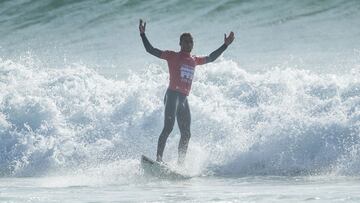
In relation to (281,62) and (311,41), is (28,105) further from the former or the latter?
(311,41)

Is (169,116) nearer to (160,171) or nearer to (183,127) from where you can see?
(183,127)

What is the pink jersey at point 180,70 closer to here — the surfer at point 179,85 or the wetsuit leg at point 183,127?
the surfer at point 179,85

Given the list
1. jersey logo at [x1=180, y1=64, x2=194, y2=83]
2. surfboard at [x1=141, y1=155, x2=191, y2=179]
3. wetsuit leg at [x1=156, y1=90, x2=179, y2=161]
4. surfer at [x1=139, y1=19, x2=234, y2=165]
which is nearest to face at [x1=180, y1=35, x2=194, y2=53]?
surfer at [x1=139, y1=19, x2=234, y2=165]

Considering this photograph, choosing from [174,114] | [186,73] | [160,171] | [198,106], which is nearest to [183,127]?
[174,114]

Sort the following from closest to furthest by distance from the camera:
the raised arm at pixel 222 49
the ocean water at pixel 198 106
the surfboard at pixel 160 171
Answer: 1. the ocean water at pixel 198 106
2. the surfboard at pixel 160 171
3. the raised arm at pixel 222 49

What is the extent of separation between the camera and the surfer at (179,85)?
1256 cm

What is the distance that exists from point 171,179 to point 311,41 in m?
8.76

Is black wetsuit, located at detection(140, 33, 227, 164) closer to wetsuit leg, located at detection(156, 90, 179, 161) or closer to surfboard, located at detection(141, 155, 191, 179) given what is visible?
wetsuit leg, located at detection(156, 90, 179, 161)

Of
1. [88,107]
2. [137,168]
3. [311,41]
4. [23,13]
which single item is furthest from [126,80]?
[23,13]

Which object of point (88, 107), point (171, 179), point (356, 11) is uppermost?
point (356, 11)

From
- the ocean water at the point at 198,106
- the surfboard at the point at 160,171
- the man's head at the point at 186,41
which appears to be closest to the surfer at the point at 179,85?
the man's head at the point at 186,41

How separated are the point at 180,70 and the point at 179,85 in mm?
201

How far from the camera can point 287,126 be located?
14008 mm

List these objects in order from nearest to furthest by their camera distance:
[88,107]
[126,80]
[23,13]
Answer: [88,107] → [126,80] → [23,13]
